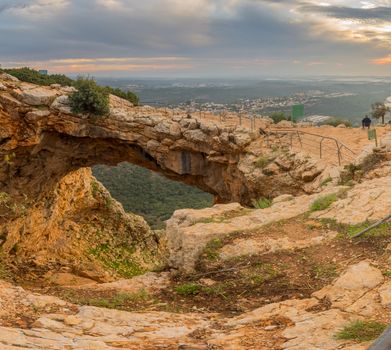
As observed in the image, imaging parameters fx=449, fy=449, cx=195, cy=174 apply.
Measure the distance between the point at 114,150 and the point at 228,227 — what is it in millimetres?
18005

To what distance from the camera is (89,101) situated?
80.9 feet

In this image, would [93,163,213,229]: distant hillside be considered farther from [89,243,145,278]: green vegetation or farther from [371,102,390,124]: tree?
[371,102,390,124]: tree

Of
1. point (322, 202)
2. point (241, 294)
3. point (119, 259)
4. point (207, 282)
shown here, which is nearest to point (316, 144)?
Answer: point (322, 202)

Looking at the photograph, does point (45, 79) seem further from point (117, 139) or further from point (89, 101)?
point (117, 139)

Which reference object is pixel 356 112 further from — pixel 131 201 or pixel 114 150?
pixel 114 150

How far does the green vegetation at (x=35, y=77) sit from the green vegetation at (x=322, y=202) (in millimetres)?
22218

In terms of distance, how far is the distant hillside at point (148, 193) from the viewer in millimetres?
47125

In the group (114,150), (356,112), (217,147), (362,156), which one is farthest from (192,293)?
(356,112)

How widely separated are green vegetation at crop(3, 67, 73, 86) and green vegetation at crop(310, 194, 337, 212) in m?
22.2

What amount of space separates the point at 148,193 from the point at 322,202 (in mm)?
38724

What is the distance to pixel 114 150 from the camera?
28.0 metres

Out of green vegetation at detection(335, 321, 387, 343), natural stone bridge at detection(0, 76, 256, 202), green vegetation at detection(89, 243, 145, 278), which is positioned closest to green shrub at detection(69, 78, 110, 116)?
natural stone bridge at detection(0, 76, 256, 202)

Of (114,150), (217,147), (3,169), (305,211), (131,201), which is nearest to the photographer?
(305,211)

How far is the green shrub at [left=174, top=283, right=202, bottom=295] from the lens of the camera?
29.3 ft
